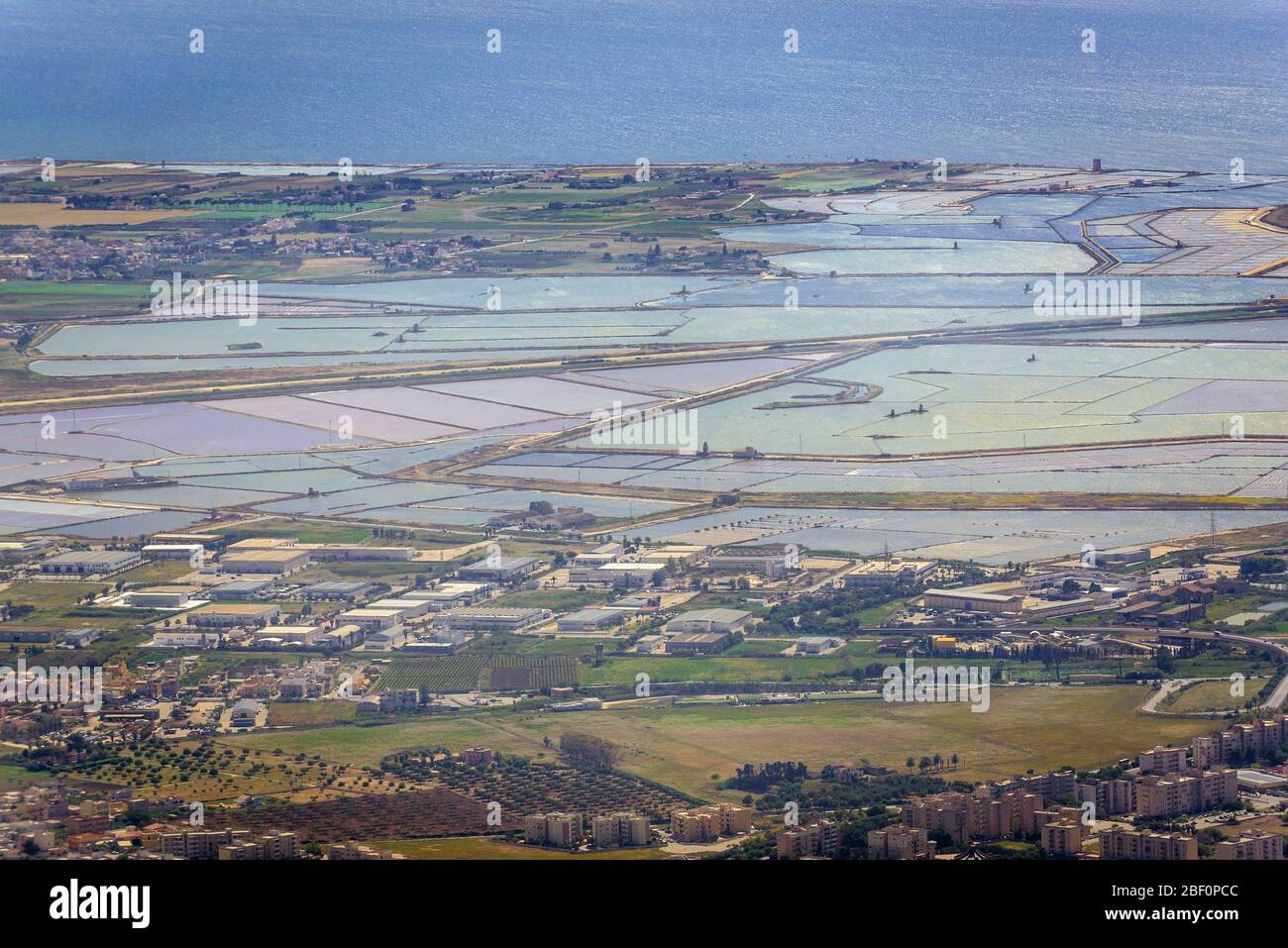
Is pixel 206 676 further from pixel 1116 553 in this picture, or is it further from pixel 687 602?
pixel 1116 553

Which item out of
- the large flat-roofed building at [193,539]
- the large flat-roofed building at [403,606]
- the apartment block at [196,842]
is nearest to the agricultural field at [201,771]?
the apartment block at [196,842]

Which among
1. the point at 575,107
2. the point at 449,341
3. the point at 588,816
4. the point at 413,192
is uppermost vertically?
the point at 575,107

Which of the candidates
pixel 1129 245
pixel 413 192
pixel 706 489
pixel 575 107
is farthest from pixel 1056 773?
pixel 575 107

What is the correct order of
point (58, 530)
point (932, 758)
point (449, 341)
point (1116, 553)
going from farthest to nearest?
point (449, 341)
point (58, 530)
point (1116, 553)
point (932, 758)

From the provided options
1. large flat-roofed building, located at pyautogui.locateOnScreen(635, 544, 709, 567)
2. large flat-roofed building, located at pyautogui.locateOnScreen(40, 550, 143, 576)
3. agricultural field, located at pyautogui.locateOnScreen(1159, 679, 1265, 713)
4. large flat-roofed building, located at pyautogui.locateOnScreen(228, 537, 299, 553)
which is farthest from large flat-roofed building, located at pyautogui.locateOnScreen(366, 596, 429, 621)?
agricultural field, located at pyautogui.locateOnScreen(1159, 679, 1265, 713)

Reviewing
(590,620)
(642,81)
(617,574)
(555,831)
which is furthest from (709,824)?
(642,81)

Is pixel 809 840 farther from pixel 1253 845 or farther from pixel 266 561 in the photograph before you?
pixel 266 561

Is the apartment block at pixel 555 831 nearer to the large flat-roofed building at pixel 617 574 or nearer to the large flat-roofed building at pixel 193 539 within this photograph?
the large flat-roofed building at pixel 617 574
